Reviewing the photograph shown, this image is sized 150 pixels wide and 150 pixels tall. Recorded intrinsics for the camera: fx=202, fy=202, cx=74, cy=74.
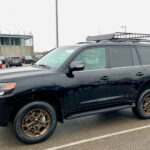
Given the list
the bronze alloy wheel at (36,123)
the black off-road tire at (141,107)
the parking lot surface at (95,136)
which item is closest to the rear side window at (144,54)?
the black off-road tire at (141,107)

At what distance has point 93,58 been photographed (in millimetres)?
4355

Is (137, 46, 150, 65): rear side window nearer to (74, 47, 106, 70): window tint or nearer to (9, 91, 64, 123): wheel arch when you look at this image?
(74, 47, 106, 70): window tint

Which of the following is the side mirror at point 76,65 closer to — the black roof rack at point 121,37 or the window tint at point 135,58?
the black roof rack at point 121,37

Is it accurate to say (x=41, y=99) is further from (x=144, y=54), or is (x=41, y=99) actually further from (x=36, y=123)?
(x=144, y=54)

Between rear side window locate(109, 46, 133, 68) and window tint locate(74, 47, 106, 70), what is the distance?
23 centimetres

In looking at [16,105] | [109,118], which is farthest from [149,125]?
[16,105]

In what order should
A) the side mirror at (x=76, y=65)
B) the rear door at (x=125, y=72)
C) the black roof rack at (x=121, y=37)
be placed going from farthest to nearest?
the black roof rack at (x=121, y=37)
the rear door at (x=125, y=72)
the side mirror at (x=76, y=65)

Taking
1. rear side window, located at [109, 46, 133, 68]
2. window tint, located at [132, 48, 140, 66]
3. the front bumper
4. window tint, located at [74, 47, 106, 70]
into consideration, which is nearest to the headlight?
the front bumper

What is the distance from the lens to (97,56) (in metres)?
4.41

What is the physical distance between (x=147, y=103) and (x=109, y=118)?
Answer: 1.02 meters

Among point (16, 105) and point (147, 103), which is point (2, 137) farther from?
point (147, 103)

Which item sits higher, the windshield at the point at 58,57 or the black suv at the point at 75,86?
the windshield at the point at 58,57

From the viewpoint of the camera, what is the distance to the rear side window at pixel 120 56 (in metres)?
4.59

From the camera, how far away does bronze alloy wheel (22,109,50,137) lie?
364 cm
